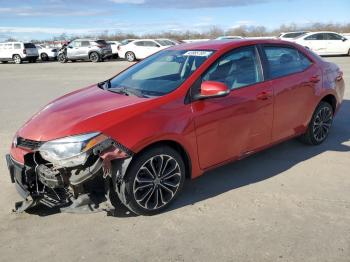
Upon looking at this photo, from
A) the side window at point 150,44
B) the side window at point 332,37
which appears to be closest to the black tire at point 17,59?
the side window at point 150,44

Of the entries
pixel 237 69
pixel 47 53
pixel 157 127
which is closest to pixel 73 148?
pixel 157 127

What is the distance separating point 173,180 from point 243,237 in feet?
3.13

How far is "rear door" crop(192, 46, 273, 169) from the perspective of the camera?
413cm

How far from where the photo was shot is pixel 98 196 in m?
3.79

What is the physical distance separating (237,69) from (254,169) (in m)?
1.33

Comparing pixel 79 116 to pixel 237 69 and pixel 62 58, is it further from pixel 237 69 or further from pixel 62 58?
pixel 62 58

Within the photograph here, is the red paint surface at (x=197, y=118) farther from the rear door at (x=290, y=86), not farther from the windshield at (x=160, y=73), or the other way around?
the windshield at (x=160, y=73)

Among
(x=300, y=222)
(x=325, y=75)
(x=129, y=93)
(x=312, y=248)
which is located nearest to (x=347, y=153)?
(x=325, y=75)

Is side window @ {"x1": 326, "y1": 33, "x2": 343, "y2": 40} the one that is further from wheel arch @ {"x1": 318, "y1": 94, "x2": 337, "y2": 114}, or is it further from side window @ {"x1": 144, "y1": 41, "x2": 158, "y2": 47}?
wheel arch @ {"x1": 318, "y1": 94, "x2": 337, "y2": 114}

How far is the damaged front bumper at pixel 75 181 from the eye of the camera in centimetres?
354

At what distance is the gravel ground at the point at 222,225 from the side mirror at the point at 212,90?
1118 mm

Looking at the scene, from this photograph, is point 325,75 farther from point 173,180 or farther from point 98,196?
→ point 98,196

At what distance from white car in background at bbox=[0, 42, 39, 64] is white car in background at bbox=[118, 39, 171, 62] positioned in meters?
8.88

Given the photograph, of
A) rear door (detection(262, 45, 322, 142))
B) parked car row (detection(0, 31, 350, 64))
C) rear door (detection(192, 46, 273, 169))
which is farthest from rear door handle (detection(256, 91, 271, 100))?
parked car row (detection(0, 31, 350, 64))
